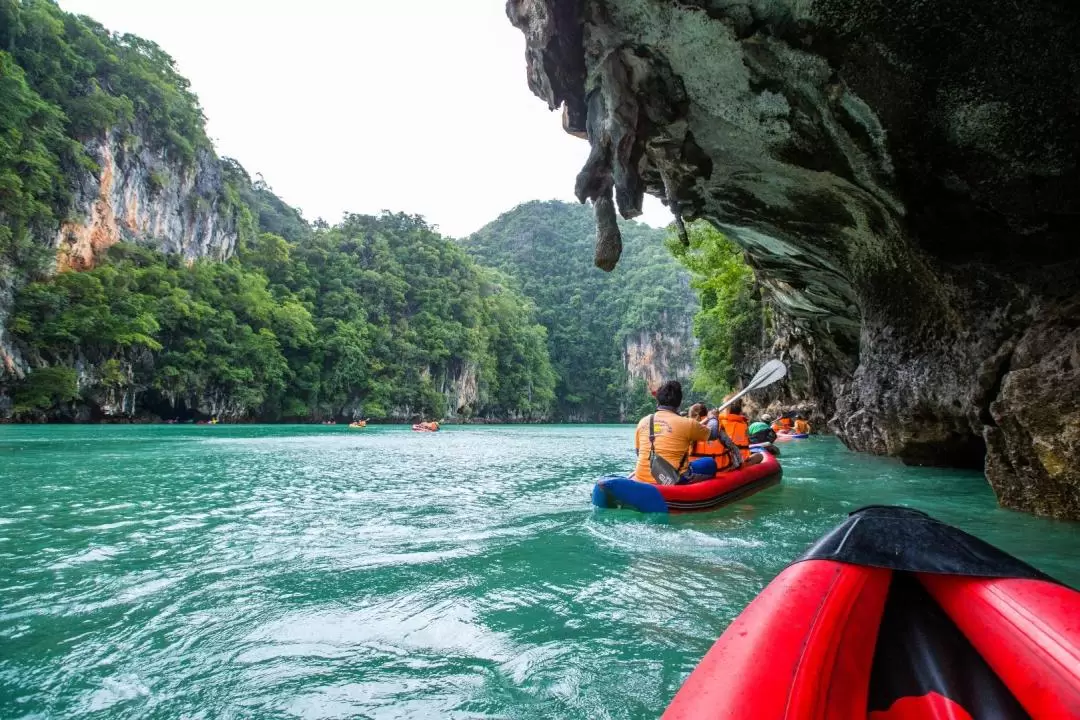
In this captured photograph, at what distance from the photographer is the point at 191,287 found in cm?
3647

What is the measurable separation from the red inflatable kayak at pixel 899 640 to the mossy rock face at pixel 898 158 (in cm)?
331

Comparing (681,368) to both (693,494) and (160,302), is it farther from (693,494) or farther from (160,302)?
(693,494)

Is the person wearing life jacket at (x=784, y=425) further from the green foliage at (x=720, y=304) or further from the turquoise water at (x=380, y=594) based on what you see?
the turquoise water at (x=380, y=594)

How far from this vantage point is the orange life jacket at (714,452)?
5.96 meters

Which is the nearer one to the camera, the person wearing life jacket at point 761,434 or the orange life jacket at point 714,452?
the orange life jacket at point 714,452

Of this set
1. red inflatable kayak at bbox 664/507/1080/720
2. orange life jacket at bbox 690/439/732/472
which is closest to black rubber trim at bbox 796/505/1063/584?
red inflatable kayak at bbox 664/507/1080/720

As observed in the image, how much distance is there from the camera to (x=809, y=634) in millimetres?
1364

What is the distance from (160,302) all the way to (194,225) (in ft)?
34.0

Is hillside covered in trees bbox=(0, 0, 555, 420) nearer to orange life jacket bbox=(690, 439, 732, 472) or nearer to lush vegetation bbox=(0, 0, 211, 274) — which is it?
lush vegetation bbox=(0, 0, 211, 274)

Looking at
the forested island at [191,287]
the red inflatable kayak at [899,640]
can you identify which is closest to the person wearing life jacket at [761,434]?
the forested island at [191,287]

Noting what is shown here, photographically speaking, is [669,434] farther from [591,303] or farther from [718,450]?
[591,303]

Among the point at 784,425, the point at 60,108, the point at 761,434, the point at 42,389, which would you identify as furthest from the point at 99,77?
the point at 761,434

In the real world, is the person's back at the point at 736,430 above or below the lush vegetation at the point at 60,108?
below

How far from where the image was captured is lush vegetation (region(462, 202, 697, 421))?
240 ft
